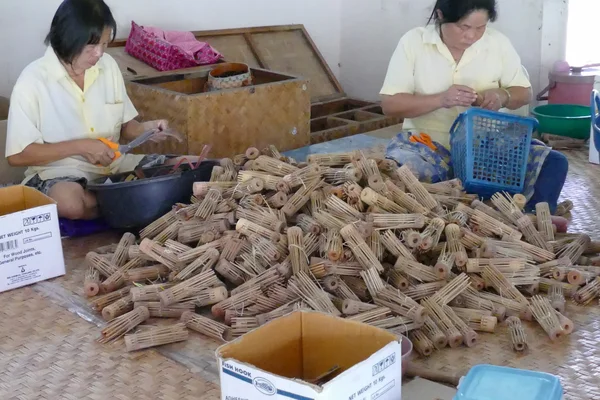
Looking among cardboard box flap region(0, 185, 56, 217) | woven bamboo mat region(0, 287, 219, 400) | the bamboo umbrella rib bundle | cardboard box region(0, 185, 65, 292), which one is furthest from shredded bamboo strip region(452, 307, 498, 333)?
cardboard box flap region(0, 185, 56, 217)

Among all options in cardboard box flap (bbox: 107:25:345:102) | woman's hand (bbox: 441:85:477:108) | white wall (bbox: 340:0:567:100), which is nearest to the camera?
woman's hand (bbox: 441:85:477:108)

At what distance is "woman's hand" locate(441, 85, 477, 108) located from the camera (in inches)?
121

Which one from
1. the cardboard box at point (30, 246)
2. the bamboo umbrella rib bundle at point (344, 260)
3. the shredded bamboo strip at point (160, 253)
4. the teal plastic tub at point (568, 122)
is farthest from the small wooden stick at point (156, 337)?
the teal plastic tub at point (568, 122)

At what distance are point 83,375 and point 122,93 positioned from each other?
150 centimetres

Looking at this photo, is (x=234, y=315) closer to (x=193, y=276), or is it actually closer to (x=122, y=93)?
(x=193, y=276)

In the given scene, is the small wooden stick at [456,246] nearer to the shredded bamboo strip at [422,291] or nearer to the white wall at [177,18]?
the shredded bamboo strip at [422,291]

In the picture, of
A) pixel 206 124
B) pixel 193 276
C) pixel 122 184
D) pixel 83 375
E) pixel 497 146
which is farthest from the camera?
pixel 206 124

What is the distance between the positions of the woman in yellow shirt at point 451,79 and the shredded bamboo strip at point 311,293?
44.0 inches

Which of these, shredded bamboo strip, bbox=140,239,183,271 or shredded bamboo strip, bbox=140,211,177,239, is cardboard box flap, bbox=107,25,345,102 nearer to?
shredded bamboo strip, bbox=140,211,177,239

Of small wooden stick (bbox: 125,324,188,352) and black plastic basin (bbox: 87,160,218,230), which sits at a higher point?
black plastic basin (bbox: 87,160,218,230)

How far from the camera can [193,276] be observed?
100 inches

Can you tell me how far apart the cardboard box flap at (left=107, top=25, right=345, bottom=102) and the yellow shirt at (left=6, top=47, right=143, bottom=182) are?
5.10 feet

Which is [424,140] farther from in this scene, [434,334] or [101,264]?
[101,264]

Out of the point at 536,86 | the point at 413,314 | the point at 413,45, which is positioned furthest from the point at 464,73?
the point at 536,86
